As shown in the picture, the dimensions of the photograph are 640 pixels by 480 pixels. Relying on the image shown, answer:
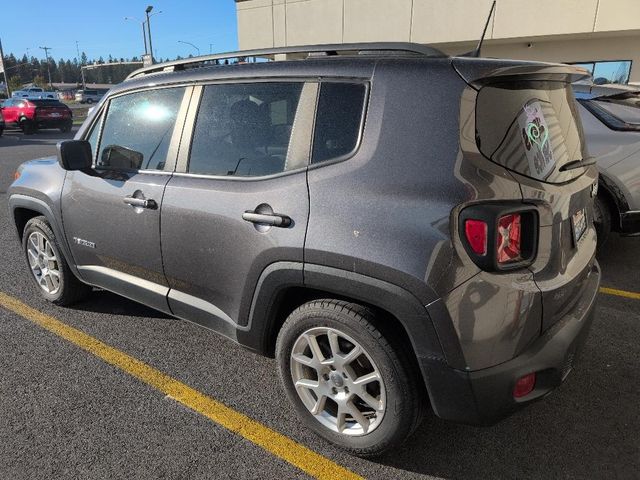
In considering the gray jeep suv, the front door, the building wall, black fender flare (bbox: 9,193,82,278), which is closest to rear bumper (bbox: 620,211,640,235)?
the gray jeep suv

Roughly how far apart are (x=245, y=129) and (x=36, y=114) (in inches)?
913

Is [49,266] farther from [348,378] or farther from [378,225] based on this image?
[378,225]

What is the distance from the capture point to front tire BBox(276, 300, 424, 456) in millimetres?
2076

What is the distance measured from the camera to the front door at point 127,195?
2.87 m

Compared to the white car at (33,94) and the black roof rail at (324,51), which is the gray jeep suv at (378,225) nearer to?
the black roof rail at (324,51)

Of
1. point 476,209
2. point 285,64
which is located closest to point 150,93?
point 285,64

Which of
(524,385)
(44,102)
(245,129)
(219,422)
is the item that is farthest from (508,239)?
(44,102)

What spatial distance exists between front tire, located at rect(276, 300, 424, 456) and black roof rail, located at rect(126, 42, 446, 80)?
1.14m

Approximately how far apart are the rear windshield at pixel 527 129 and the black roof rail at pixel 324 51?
0.32 meters

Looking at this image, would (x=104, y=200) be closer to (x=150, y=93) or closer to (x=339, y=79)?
(x=150, y=93)

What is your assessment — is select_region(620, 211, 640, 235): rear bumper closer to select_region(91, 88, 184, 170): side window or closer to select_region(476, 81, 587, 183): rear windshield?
select_region(476, 81, 587, 183): rear windshield

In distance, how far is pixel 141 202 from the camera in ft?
9.41

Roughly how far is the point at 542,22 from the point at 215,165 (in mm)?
→ 15082

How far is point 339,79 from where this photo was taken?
7.29ft
